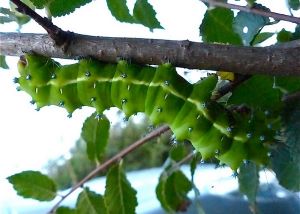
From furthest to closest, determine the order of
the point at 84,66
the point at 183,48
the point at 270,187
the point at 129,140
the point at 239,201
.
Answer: the point at 129,140, the point at 239,201, the point at 270,187, the point at 84,66, the point at 183,48

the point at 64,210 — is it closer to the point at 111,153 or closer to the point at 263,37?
the point at 263,37

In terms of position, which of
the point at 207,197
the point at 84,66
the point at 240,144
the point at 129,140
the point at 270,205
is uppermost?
the point at 84,66

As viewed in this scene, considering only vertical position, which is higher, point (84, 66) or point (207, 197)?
point (84, 66)

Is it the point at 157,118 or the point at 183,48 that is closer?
the point at 183,48

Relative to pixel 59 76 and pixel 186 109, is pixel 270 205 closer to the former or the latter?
pixel 186 109

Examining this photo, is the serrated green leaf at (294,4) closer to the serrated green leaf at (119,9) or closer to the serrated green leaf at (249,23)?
the serrated green leaf at (249,23)

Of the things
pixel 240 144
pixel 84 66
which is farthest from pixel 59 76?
pixel 240 144

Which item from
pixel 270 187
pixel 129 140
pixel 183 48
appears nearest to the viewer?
pixel 183 48
